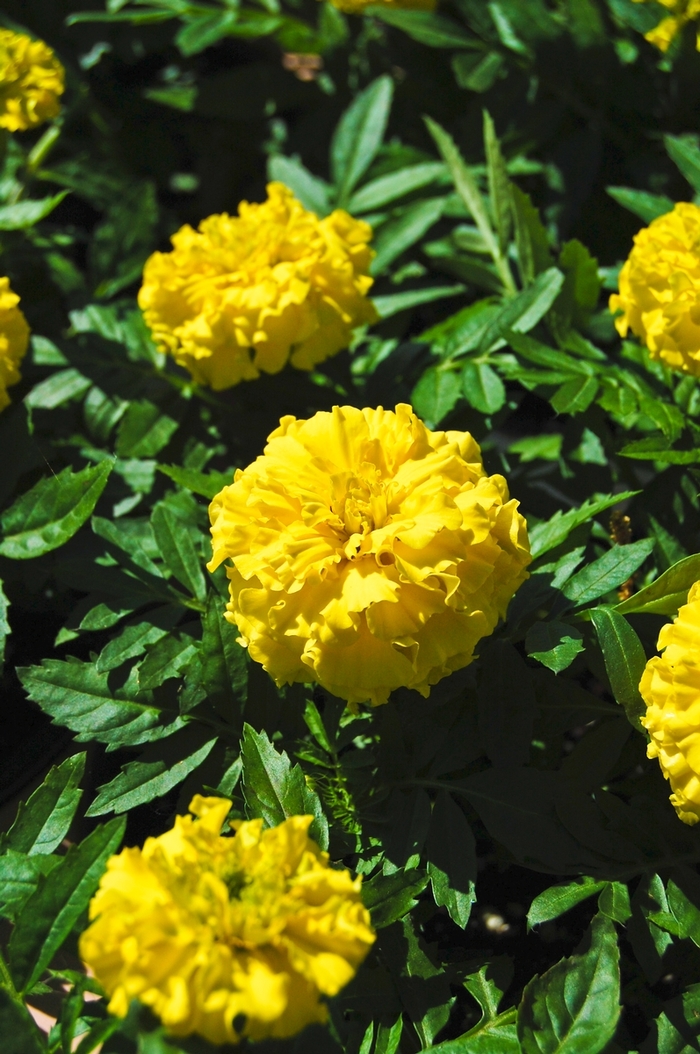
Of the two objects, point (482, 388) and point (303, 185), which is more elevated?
point (303, 185)

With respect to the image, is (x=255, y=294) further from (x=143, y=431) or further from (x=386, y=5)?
(x=386, y=5)

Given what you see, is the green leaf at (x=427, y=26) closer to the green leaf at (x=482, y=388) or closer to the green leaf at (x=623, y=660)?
the green leaf at (x=482, y=388)

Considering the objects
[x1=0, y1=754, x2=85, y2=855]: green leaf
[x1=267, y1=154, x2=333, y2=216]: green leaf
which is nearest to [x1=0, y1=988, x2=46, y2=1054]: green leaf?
[x1=0, y1=754, x2=85, y2=855]: green leaf

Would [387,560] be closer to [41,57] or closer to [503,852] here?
[503,852]

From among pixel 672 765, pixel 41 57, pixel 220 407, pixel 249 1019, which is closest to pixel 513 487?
pixel 220 407

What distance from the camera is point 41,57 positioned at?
59.7 inches

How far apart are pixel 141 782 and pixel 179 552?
0.27 m

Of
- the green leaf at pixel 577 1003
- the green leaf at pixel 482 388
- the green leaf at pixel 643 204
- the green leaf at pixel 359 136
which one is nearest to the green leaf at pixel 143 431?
the green leaf at pixel 482 388

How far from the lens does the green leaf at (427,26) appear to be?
175cm

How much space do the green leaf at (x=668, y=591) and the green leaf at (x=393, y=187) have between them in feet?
3.02

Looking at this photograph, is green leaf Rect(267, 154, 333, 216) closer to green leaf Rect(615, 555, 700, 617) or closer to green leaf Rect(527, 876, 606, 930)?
green leaf Rect(615, 555, 700, 617)

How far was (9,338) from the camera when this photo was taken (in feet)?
4.29

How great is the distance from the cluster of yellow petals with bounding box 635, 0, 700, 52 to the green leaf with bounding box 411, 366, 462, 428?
73 cm

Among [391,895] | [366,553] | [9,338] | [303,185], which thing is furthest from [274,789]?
[303,185]
